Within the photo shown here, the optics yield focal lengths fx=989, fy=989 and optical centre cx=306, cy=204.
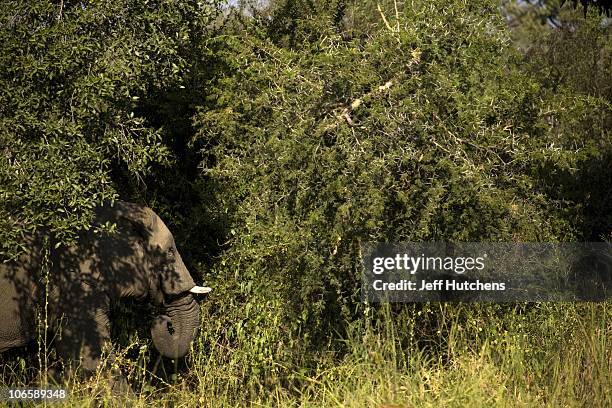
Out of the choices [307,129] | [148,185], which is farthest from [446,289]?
[148,185]

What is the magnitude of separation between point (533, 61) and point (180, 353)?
6867 mm

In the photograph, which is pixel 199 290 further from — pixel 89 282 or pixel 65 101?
pixel 65 101

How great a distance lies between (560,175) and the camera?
10680 millimetres

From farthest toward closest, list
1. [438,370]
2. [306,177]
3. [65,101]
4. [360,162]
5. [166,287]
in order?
[166,287]
[306,177]
[360,162]
[65,101]
[438,370]

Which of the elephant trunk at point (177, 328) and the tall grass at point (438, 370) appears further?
the elephant trunk at point (177, 328)

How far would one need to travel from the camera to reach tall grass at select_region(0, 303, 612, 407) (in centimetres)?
596

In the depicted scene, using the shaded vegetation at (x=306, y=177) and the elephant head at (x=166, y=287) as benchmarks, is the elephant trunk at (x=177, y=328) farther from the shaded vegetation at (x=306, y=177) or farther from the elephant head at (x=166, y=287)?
the shaded vegetation at (x=306, y=177)

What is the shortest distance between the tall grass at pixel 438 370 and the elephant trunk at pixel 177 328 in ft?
0.76

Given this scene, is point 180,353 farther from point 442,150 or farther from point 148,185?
point 442,150

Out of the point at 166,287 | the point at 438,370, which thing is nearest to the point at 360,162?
the point at 438,370

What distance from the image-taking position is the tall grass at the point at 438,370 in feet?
19.6

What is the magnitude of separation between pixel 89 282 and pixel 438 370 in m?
3.07

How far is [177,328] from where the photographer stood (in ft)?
28.0

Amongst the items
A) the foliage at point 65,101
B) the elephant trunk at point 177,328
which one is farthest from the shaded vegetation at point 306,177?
the elephant trunk at point 177,328
